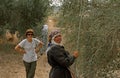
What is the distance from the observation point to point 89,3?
644 centimetres

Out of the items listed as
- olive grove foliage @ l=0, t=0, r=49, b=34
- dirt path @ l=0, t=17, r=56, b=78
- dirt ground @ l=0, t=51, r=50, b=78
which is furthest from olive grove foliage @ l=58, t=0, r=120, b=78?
olive grove foliage @ l=0, t=0, r=49, b=34

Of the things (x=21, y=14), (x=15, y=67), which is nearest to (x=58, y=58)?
(x=15, y=67)


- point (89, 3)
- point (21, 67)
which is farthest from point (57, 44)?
point (21, 67)

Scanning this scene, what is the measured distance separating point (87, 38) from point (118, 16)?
1.23 m

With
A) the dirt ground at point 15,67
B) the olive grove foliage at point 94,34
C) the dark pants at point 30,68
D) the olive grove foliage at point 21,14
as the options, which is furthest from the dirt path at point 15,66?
the olive grove foliage at point 94,34

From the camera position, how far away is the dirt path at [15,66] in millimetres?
11023

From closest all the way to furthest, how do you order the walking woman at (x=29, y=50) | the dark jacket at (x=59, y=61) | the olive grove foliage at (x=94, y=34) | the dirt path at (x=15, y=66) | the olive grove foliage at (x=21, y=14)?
the dark jacket at (x=59, y=61) → the olive grove foliage at (x=94, y=34) → the walking woman at (x=29, y=50) → the dirt path at (x=15, y=66) → the olive grove foliage at (x=21, y=14)

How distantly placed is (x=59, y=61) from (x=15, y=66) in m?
7.72

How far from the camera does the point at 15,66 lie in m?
12.5

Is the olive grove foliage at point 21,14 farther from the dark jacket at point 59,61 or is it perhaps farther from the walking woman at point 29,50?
the dark jacket at point 59,61

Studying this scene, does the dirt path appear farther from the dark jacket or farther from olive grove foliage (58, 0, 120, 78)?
the dark jacket

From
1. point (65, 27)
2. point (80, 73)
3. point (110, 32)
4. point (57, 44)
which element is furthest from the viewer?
point (65, 27)

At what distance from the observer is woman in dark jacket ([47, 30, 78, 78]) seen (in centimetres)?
504

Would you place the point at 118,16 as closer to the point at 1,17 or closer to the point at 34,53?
the point at 34,53
